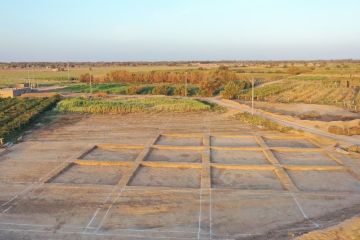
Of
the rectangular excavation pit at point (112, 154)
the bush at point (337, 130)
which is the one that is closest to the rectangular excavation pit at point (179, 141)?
the rectangular excavation pit at point (112, 154)

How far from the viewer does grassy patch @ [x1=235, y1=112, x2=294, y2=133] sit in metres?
25.6

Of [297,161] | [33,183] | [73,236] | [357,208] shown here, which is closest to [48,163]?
[33,183]

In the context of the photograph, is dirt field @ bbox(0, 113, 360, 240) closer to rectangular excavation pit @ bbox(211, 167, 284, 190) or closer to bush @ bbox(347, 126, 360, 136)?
rectangular excavation pit @ bbox(211, 167, 284, 190)

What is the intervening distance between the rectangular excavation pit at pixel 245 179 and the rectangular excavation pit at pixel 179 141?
504 centimetres

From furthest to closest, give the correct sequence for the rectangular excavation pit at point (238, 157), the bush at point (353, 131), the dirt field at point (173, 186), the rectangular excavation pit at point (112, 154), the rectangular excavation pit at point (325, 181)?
the bush at point (353, 131) → the rectangular excavation pit at point (112, 154) → the rectangular excavation pit at point (238, 157) → the rectangular excavation pit at point (325, 181) → the dirt field at point (173, 186)

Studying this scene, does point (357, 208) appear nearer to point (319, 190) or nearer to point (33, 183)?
point (319, 190)

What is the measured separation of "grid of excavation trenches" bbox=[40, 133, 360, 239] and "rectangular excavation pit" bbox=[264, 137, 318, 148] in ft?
0.16

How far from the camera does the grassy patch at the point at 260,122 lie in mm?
25633

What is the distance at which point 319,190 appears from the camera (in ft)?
48.3

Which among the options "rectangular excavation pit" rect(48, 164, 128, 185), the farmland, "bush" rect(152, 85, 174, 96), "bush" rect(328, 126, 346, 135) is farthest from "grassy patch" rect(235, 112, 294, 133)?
"bush" rect(152, 85, 174, 96)

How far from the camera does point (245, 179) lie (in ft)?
52.4

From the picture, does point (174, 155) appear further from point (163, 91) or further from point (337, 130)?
point (163, 91)

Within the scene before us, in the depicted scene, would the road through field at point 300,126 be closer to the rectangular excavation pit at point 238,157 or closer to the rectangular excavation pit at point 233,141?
the rectangular excavation pit at point 233,141

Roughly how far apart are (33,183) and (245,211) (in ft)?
25.6
